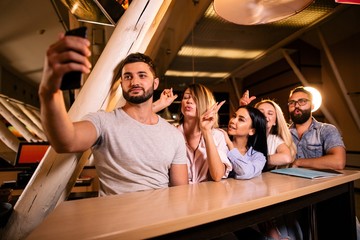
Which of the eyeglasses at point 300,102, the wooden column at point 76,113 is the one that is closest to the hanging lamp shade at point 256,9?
the wooden column at point 76,113

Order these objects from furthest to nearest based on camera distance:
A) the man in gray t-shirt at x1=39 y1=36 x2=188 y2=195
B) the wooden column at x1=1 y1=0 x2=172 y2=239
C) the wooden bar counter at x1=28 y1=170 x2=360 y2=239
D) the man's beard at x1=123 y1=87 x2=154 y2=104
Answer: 1. the man's beard at x1=123 y1=87 x2=154 y2=104
2. the wooden column at x1=1 y1=0 x2=172 y2=239
3. the man in gray t-shirt at x1=39 y1=36 x2=188 y2=195
4. the wooden bar counter at x1=28 y1=170 x2=360 y2=239

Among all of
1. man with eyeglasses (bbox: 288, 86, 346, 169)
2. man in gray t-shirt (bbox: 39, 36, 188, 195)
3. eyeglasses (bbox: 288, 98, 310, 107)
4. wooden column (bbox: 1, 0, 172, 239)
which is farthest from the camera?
eyeglasses (bbox: 288, 98, 310, 107)

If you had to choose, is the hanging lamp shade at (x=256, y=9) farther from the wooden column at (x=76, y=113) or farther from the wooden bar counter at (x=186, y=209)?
the wooden bar counter at (x=186, y=209)

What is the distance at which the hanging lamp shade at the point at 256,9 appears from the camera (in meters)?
1.50

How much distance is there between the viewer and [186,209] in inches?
35.0

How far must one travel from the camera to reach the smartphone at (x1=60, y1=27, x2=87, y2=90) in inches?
30.5

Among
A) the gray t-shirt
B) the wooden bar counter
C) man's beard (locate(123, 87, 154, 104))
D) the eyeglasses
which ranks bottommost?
the wooden bar counter

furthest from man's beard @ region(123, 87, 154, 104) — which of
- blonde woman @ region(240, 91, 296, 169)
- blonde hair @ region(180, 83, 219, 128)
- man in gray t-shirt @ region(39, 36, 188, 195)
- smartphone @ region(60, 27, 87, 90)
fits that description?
blonde woman @ region(240, 91, 296, 169)

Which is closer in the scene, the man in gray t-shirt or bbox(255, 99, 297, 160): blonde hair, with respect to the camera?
the man in gray t-shirt

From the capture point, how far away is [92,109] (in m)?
1.42

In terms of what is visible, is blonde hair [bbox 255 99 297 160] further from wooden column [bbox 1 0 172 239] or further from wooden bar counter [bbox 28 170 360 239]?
wooden column [bbox 1 0 172 239]

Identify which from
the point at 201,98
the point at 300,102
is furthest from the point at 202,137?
the point at 300,102

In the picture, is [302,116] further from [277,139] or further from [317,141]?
[277,139]

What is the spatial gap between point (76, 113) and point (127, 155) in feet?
1.34
